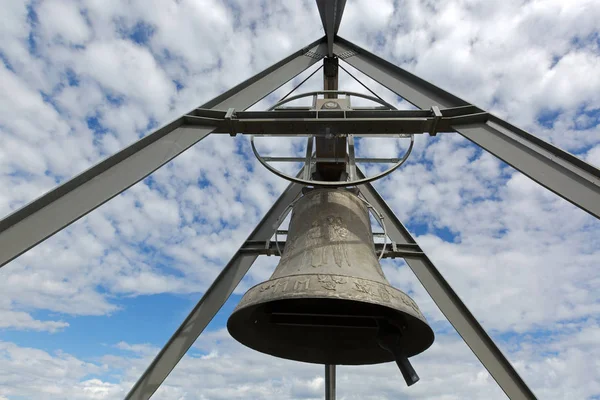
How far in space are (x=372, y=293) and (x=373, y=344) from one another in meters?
1.42

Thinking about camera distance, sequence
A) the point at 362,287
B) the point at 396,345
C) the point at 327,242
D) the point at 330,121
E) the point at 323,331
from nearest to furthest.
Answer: the point at 362,287, the point at 396,345, the point at 327,242, the point at 330,121, the point at 323,331

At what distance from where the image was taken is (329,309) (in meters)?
4.72

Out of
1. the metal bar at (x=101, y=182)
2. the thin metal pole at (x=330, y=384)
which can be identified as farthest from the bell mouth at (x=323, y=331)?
the thin metal pole at (x=330, y=384)

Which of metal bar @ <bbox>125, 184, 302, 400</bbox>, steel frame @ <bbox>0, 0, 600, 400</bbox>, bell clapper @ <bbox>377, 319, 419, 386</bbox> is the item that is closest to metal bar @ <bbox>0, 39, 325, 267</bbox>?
steel frame @ <bbox>0, 0, 600, 400</bbox>

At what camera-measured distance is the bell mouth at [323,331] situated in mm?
4352

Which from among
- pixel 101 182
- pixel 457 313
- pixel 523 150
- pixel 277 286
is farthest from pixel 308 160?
pixel 457 313

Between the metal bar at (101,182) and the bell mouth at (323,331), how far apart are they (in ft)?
5.23

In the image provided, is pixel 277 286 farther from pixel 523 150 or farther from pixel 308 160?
pixel 523 150

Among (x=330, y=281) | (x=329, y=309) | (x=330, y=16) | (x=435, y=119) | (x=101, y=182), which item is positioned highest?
(x=330, y=16)

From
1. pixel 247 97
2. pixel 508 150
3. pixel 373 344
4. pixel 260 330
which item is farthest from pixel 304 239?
pixel 508 150

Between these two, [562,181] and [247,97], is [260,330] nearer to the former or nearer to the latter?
[247,97]

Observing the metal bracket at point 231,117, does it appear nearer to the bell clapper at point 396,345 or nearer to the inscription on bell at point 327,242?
the inscription on bell at point 327,242

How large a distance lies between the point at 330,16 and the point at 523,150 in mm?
3073

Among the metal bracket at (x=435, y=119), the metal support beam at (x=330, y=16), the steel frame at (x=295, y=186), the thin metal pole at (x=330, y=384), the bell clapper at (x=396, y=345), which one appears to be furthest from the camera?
the thin metal pole at (x=330, y=384)
